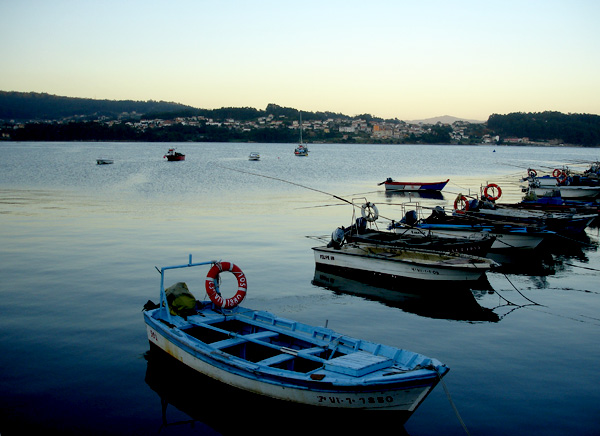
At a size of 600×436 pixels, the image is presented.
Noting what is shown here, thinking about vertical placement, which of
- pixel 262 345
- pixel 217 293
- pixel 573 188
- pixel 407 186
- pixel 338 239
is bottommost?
pixel 407 186

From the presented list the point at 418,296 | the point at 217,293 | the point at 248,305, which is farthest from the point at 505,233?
the point at 217,293

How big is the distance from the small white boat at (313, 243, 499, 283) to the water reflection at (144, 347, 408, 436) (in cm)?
981

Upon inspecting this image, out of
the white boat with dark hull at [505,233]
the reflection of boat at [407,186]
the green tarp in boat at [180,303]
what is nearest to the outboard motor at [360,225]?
the white boat with dark hull at [505,233]

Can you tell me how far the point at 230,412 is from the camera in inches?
445

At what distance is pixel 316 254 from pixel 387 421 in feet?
43.4

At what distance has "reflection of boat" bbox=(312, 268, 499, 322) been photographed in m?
17.6

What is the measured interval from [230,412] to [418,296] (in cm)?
1023

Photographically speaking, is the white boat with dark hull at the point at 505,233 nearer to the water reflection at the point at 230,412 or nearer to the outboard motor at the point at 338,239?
the outboard motor at the point at 338,239

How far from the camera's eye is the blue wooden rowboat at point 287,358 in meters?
9.45

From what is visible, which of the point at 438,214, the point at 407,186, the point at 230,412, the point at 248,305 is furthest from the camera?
the point at 407,186

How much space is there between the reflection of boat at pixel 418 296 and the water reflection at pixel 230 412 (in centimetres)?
797

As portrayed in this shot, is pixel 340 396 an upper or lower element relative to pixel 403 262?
upper

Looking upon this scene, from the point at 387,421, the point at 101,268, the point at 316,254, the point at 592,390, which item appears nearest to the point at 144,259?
the point at 101,268

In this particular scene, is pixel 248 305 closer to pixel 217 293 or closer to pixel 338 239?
pixel 217 293
